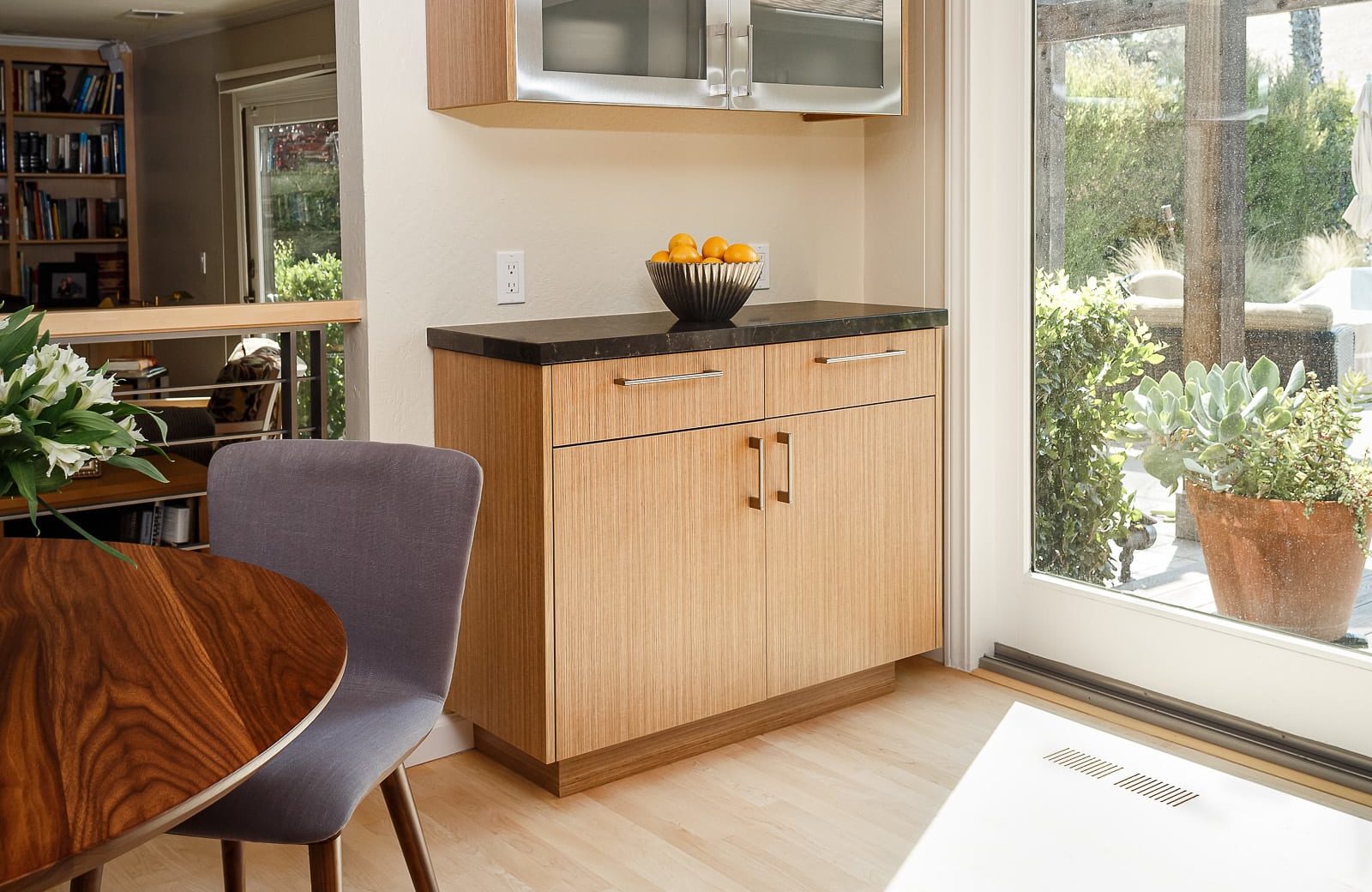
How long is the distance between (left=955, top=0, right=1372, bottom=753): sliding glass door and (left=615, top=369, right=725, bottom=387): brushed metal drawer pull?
0.88 metres

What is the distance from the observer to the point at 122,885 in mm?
2186

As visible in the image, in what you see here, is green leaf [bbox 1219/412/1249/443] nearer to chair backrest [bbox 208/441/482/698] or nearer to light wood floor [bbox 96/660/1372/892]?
light wood floor [bbox 96/660/1372/892]

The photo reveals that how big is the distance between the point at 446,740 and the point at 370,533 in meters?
1.09

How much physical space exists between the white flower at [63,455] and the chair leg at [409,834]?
2.17 feet

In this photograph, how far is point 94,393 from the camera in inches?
48.5

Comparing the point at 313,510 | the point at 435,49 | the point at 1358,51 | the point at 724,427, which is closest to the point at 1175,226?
the point at 1358,51

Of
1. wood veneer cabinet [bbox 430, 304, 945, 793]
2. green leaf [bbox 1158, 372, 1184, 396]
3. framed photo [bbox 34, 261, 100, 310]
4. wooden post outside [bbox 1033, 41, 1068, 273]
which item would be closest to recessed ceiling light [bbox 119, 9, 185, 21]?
framed photo [bbox 34, 261, 100, 310]

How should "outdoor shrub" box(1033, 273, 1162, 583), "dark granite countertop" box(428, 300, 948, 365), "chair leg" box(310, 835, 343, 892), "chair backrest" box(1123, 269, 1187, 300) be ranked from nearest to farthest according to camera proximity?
"chair leg" box(310, 835, 343, 892), "dark granite countertop" box(428, 300, 948, 365), "chair backrest" box(1123, 269, 1187, 300), "outdoor shrub" box(1033, 273, 1162, 583)

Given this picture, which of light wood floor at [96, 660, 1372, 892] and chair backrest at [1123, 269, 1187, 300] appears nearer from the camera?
light wood floor at [96, 660, 1372, 892]

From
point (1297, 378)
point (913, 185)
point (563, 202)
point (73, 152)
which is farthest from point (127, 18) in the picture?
point (1297, 378)

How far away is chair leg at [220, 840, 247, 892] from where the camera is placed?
179 cm

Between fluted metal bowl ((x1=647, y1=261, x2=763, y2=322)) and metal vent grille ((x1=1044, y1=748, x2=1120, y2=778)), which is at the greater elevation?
fluted metal bowl ((x1=647, y1=261, x2=763, y2=322))

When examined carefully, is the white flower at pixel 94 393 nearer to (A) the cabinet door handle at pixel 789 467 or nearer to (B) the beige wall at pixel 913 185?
(A) the cabinet door handle at pixel 789 467

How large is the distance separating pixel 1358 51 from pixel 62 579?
8.22ft
